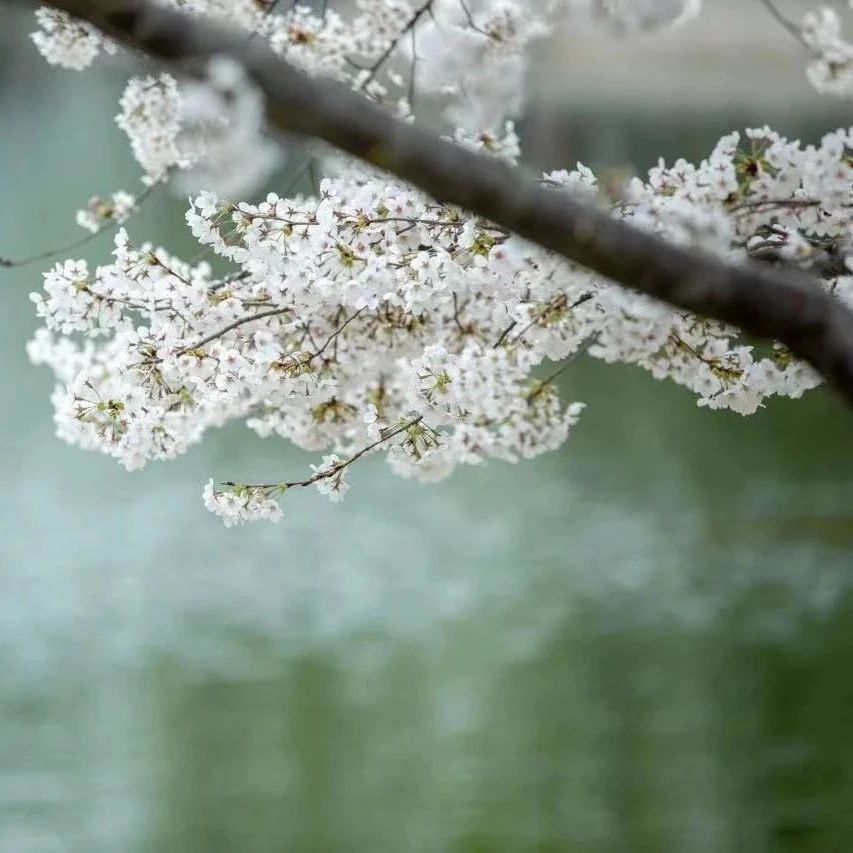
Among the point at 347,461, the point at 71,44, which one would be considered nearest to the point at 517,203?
the point at 347,461

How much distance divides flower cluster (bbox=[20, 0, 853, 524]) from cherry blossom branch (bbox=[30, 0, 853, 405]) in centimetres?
113

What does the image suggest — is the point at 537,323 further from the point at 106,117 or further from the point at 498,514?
the point at 106,117

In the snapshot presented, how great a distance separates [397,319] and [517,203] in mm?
1741

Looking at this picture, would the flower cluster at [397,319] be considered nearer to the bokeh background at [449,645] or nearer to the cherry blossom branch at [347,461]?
the cherry blossom branch at [347,461]

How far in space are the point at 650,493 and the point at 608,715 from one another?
283 cm

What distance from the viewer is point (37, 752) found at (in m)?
5.57

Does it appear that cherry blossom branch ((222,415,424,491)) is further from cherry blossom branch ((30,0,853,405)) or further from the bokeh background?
the bokeh background

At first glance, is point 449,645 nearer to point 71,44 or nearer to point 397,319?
point 71,44

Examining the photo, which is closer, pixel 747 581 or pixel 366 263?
pixel 366 263

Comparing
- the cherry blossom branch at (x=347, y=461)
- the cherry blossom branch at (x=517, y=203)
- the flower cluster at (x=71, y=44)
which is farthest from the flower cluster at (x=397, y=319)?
the cherry blossom branch at (x=517, y=203)

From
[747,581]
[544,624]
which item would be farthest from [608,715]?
[747,581]

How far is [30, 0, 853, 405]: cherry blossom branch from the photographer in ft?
3.50

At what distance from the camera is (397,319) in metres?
2.83

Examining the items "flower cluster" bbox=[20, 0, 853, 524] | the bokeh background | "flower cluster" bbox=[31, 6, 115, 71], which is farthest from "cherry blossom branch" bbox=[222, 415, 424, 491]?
the bokeh background
